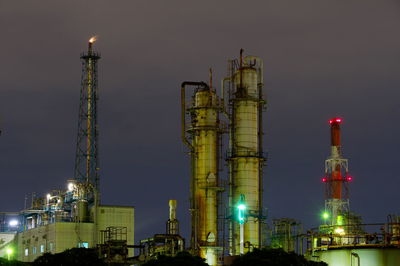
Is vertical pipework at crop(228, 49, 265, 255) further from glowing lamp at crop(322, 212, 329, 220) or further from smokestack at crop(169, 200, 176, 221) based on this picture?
glowing lamp at crop(322, 212, 329, 220)

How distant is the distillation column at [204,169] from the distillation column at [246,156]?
9.71ft

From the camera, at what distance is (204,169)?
281 feet

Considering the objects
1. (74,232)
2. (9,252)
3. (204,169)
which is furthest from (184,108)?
(9,252)

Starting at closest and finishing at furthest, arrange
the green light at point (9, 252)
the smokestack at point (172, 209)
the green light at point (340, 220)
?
1. the smokestack at point (172, 209)
2. the green light at point (340, 220)
3. the green light at point (9, 252)

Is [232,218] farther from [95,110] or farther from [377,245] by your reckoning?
[95,110]

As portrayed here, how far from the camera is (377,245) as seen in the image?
63.2 meters

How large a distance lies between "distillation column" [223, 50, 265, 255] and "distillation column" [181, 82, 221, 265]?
296 centimetres

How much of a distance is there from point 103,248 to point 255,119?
784 inches

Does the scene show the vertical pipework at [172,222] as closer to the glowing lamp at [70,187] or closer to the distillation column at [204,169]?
the distillation column at [204,169]

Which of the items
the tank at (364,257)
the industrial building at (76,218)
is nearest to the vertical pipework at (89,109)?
the industrial building at (76,218)

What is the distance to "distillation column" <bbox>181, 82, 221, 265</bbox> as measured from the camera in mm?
84438

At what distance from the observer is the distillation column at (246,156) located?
80.6 meters

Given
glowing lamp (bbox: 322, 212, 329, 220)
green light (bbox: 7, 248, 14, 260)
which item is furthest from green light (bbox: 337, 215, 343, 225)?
green light (bbox: 7, 248, 14, 260)

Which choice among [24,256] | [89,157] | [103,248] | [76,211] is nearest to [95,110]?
[89,157]
